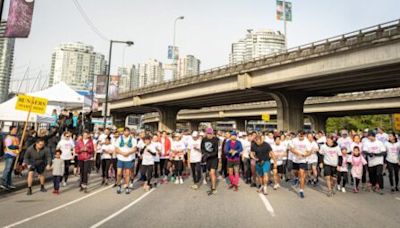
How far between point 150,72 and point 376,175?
353ft

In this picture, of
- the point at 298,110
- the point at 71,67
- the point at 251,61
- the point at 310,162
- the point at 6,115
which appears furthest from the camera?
the point at 71,67

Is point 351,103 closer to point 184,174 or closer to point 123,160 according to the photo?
point 184,174

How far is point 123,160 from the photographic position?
31.2 ft

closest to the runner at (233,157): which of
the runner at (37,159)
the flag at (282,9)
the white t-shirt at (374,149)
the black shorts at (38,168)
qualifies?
the white t-shirt at (374,149)

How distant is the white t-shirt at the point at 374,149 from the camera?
10.1 m

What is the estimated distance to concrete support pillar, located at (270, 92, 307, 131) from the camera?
1274 inches

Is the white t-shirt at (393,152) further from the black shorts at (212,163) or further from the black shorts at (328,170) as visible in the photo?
the black shorts at (212,163)

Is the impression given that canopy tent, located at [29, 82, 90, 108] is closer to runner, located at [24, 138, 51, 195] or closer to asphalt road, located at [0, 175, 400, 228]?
runner, located at [24, 138, 51, 195]

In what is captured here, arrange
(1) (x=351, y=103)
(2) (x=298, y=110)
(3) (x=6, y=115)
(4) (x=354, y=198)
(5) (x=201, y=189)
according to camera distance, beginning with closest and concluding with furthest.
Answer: (4) (x=354, y=198)
(5) (x=201, y=189)
(3) (x=6, y=115)
(2) (x=298, y=110)
(1) (x=351, y=103)

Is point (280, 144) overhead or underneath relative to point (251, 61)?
underneath

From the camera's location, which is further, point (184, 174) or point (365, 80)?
point (365, 80)

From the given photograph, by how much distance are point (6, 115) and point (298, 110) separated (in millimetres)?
28005

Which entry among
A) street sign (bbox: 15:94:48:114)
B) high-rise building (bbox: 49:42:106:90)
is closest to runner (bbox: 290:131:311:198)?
street sign (bbox: 15:94:48:114)

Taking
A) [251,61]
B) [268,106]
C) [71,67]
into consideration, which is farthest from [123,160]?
[71,67]
